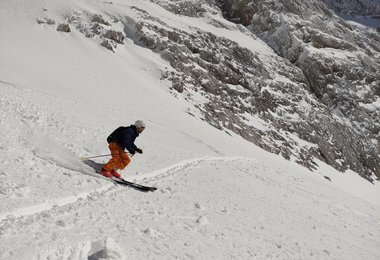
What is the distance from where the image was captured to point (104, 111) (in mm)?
A: 22406

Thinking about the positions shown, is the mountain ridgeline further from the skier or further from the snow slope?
the skier

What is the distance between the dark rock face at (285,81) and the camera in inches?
1875

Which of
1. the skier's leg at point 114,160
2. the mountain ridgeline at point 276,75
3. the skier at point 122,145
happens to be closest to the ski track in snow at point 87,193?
the skier's leg at point 114,160

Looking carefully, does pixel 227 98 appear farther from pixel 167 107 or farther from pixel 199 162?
pixel 199 162

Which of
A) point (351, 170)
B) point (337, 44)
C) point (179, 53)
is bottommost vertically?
point (351, 170)

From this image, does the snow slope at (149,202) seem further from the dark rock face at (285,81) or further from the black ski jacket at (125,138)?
the dark rock face at (285,81)

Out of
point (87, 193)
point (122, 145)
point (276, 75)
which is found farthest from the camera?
point (276, 75)

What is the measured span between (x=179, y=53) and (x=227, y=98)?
25.2 feet

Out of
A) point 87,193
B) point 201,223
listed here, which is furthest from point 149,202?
point 87,193

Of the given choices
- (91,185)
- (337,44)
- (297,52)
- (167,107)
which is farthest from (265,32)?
(91,185)

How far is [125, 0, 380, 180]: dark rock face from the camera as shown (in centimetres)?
4762

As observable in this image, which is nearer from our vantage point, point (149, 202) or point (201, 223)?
point (201, 223)

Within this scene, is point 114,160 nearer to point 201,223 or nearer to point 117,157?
point 117,157

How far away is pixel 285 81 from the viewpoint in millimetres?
58781
